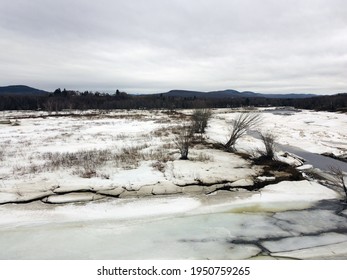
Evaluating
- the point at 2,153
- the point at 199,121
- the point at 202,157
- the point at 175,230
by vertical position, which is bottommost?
the point at 175,230

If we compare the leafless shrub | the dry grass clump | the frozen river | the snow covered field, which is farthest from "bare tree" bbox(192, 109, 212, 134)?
the frozen river

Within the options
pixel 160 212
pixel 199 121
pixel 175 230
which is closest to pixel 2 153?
pixel 160 212

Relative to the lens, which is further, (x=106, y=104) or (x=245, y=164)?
(x=106, y=104)

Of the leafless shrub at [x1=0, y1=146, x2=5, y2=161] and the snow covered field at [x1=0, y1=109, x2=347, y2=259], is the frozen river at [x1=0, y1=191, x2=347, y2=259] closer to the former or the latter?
the snow covered field at [x1=0, y1=109, x2=347, y2=259]

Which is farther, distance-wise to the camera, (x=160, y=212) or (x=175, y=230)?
(x=160, y=212)

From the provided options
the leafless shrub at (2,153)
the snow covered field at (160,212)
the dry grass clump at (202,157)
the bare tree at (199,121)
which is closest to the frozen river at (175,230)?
the snow covered field at (160,212)

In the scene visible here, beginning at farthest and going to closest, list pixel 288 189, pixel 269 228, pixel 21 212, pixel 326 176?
pixel 326 176 < pixel 288 189 < pixel 21 212 < pixel 269 228

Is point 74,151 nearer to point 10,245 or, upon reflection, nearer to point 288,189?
point 10,245

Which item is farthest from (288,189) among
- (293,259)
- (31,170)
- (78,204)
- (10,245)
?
(31,170)

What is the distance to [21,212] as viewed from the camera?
794 cm

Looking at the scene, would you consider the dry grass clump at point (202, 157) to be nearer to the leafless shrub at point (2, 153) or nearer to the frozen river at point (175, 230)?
the frozen river at point (175, 230)

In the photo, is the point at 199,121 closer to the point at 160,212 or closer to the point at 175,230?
the point at 160,212
